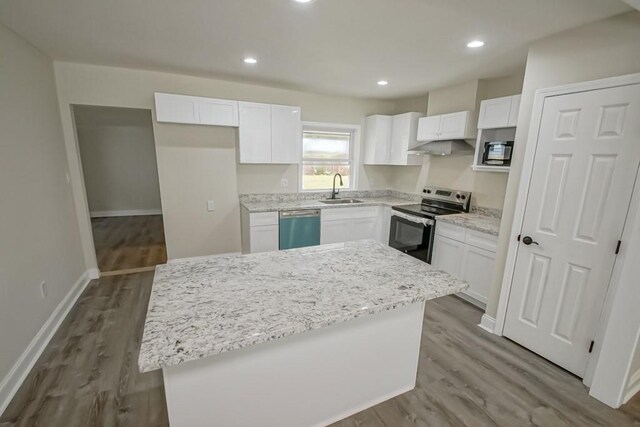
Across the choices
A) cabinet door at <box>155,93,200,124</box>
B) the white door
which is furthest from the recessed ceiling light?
cabinet door at <box>155,93,200,124</box>

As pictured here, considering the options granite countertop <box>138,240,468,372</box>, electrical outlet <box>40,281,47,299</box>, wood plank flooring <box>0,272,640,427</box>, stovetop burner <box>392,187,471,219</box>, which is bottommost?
wood plank flooring <box>0,272,640,427</box>

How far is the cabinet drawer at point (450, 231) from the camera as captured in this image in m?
3.09

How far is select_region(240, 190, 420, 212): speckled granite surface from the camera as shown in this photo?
373cm

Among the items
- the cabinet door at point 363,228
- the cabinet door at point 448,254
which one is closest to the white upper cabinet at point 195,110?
the cabinet door at point 363,228

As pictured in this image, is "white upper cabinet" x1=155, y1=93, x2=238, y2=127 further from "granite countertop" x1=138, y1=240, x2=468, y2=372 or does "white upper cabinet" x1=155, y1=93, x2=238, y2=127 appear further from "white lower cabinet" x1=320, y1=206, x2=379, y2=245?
"granite countertop" x1=138, y1=240, x2=468, y2=372

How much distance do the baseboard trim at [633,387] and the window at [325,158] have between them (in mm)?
3683

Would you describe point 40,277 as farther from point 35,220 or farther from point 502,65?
point 502,65

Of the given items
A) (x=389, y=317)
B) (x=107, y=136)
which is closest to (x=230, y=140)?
(x=389, y=317)

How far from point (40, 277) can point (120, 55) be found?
217 cm

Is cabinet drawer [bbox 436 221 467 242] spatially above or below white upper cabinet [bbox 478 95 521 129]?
below

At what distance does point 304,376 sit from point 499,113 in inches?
121

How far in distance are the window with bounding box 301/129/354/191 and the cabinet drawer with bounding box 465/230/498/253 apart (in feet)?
7.33

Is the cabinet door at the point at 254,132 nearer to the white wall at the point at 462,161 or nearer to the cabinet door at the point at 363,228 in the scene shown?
the cabinet door at the point at 363,228

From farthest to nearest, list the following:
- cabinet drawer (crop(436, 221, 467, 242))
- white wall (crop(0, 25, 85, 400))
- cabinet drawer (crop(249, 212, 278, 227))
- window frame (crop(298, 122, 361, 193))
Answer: window frame (crop(298, 122, 361, 193))
cabinet drawer (crop(249, 212, 278, 227))
cabinet drawer (crop(436, 221, 467, 242))
white wall (crop(0, 25, 85, 400))
